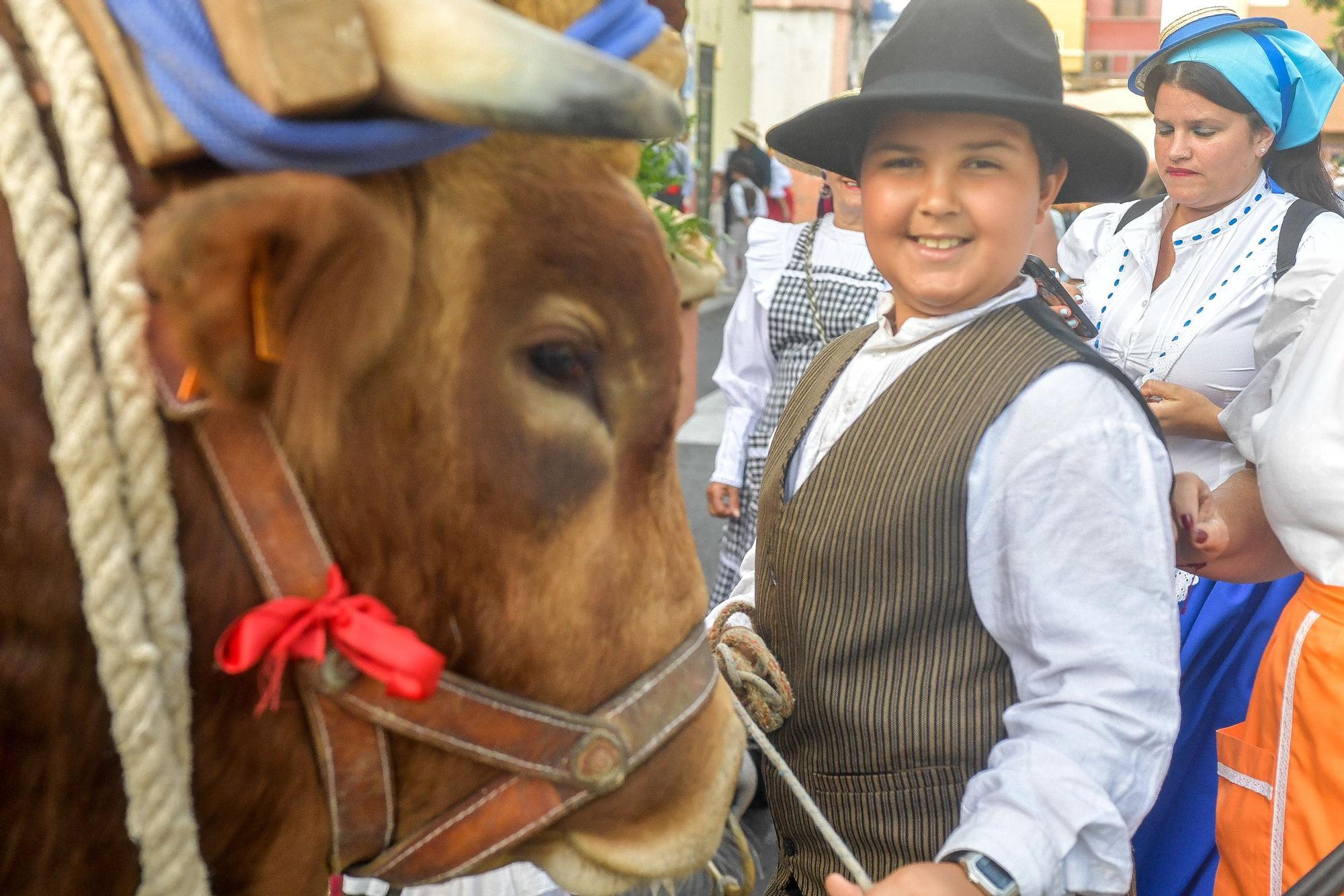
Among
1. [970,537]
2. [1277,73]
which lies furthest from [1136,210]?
[970,537]

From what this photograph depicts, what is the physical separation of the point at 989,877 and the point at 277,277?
3.30 feet

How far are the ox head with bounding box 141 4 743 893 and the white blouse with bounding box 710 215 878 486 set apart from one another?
2.78 m

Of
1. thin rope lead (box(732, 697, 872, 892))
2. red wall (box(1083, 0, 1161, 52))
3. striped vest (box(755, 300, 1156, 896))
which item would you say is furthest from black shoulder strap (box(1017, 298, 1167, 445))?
red wall (box(1083, 0, 1161, 52))

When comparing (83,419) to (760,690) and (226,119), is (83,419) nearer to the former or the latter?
(226,119)

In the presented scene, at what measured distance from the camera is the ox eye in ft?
3.70

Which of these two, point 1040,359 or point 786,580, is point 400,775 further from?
point 1040,359

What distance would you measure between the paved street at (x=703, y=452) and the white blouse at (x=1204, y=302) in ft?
5.83

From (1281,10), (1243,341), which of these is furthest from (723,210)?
(1281,10)

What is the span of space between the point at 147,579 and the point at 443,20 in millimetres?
522

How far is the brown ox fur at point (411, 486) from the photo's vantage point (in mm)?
956

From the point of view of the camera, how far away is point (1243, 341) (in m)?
3.10

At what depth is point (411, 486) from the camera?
3.55ft

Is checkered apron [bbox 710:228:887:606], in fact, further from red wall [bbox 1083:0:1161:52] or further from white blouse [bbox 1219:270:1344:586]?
red wall [bbox 1083:0:1161:52]

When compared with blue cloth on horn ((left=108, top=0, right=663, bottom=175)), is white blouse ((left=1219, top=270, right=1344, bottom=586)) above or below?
below
